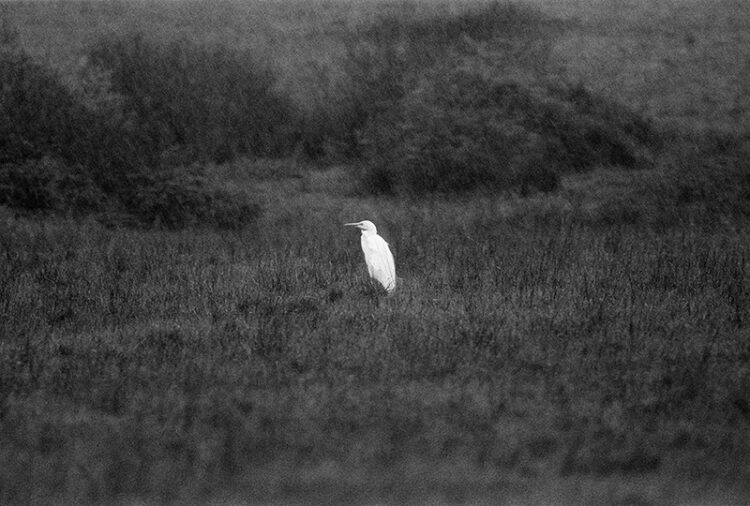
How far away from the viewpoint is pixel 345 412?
6.34 meters

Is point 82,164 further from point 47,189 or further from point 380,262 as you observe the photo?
point 380,262

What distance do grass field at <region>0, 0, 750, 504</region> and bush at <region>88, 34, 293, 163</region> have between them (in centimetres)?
694

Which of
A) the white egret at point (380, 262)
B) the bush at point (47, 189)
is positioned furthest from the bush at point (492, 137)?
the white egret at point (380, 262)

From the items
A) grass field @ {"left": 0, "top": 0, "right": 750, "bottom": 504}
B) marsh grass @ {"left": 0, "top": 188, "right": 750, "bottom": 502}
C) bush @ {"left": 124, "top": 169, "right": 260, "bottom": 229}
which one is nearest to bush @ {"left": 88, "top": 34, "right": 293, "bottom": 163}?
bush @ {"left": 124, "top": 169, "right": 260, "bottom": 229}

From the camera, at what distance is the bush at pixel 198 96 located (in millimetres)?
25016

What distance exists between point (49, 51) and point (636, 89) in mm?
16953

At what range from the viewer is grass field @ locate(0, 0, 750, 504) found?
541 cm

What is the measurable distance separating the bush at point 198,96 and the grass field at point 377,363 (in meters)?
6.94

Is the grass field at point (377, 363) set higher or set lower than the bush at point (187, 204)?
higher

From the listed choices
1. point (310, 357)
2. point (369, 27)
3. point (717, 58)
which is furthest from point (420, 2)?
point (310, 357)

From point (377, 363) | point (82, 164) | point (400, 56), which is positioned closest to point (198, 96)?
point (400, 56)

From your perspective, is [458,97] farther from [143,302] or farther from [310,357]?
[310,357]

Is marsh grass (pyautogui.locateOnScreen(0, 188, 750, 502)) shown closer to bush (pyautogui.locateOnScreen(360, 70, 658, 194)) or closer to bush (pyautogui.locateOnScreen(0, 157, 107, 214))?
bush (pyautogui.locateOnScreen(0, 157, 107, 214))

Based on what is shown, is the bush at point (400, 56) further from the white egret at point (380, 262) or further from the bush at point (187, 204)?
the white egret at point (380, 262)
